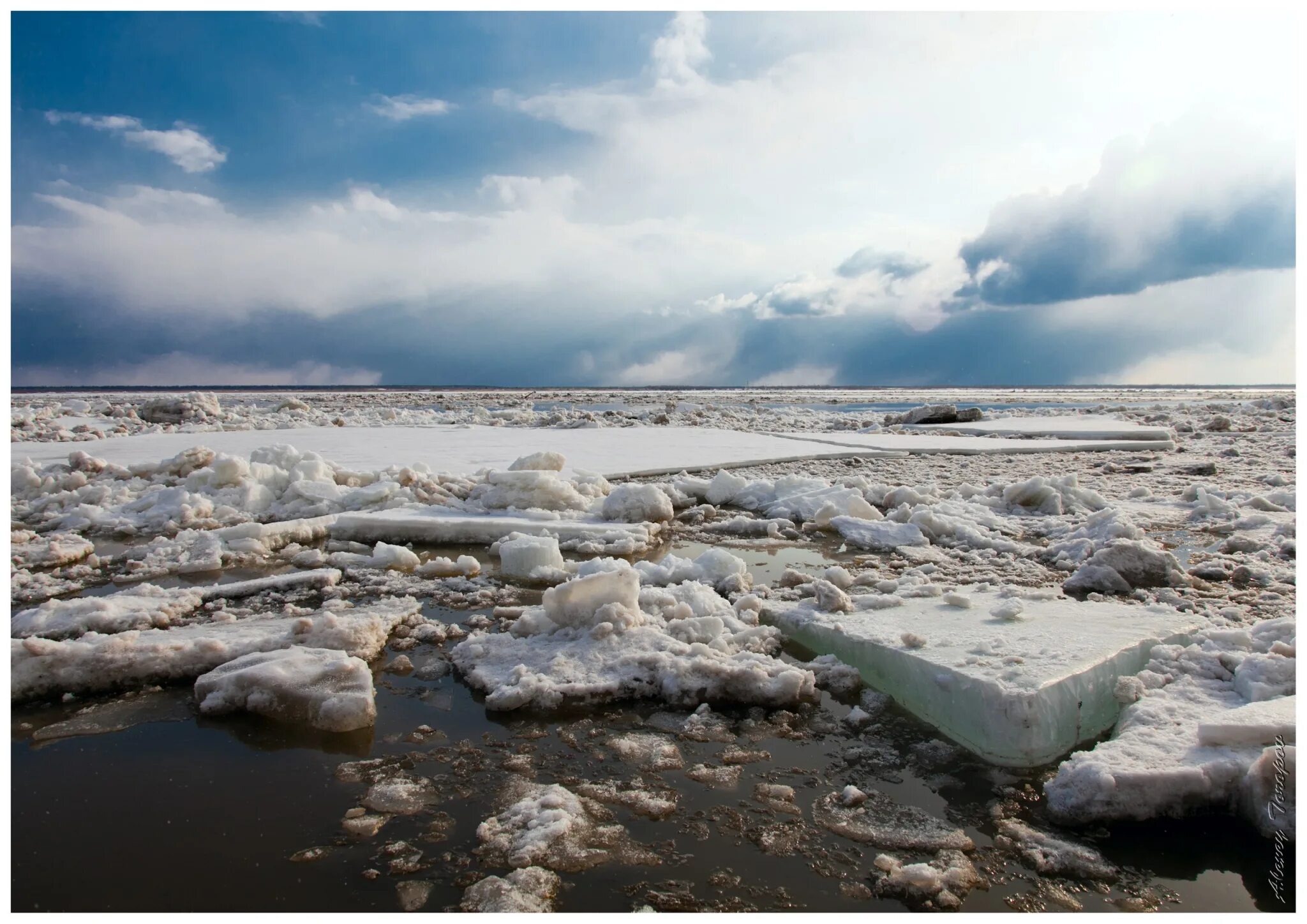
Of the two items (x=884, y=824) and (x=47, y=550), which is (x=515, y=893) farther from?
(x=47, y=550)

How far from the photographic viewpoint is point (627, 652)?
2535 mm

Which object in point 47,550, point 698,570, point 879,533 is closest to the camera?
point 698,570

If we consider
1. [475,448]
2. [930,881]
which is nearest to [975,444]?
[475,448]

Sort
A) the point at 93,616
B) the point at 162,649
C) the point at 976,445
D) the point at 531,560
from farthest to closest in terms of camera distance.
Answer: the point at 976,445 < the point at 531,560 < the point at 93,616 < the point at 162,649

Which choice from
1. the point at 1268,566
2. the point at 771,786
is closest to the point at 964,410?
A: the point at 1268,566

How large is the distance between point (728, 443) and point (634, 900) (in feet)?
31.3

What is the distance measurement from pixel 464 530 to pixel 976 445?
8.94m

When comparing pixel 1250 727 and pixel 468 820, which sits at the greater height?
pixel 1250 727

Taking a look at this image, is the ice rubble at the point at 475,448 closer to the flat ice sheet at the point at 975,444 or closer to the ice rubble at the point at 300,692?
the flat ice sheet at the point at 975,444

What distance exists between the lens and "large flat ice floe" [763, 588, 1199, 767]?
200cm

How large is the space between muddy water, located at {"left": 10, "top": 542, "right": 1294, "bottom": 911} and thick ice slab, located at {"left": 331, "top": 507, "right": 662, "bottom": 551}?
239 centimetres

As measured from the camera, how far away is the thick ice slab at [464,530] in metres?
4.70

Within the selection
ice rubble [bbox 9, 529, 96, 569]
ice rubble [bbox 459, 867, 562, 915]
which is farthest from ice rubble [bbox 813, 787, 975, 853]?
ice rubble [bbox 9, 529, 96, 569]

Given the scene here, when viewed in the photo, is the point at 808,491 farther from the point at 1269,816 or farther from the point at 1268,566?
the point at 1269,816
